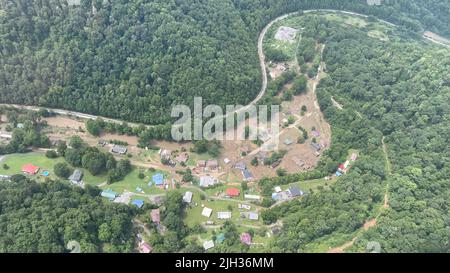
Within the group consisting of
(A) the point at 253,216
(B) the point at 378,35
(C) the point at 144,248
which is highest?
(B) the point at 378,35

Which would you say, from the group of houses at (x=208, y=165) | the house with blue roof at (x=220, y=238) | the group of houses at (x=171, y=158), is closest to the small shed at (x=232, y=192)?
the group of houses at (x=208, y=165)

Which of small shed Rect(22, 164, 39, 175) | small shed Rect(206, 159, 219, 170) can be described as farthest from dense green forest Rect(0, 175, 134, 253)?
small shed Rect(206, 159, 219, 170)

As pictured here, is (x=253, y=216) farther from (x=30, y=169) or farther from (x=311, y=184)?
(x=30, y=169)

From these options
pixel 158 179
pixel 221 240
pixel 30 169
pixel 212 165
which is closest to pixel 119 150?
pixel 158 179

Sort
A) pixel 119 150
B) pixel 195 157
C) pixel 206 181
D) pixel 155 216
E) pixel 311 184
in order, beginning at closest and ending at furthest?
pixel 155 216 < pixel 206 181 < pixel 311 184 < pixel 119 150 < pixel 195 157

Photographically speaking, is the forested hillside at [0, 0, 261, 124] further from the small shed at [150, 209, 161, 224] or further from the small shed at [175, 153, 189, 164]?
the small shed at [150, 209, 161, 224]

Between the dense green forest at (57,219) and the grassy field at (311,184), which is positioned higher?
the dense green forest at (57,219)

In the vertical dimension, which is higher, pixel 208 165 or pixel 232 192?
pixel 208 165

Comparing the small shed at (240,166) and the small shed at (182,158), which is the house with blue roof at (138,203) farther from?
the small shed at (240,166)
